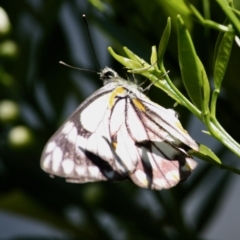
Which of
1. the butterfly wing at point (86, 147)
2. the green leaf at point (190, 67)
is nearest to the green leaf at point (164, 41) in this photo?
the green leaf at point (190, 67)

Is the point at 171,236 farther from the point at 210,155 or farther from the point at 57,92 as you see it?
the point at 210,155

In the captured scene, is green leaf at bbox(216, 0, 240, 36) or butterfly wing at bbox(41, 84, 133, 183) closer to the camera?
green leaf at bbox(216, 0, 240, 36)

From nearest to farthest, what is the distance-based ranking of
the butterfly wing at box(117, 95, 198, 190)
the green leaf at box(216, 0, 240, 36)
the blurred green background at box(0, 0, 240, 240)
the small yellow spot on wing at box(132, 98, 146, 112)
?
the green leaf at box(216, 0, 240, 36)
the butterfly wing at box(117, 95, 198, 190)
the small yellow spot on wing at box(132, 98, 146, 112)
the blurred green background at box(0, 0, 240, 240)

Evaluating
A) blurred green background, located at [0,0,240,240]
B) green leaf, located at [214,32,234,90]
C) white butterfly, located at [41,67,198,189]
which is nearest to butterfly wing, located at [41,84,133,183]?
white butterfly, located at [41,67,198,189]

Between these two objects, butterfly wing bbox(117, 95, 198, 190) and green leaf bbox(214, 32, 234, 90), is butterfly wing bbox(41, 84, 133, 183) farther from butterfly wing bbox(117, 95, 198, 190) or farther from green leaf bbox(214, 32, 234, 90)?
green leaf bbox(214, 32, 234, 90)

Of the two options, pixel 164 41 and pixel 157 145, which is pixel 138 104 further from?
pixel 164 41

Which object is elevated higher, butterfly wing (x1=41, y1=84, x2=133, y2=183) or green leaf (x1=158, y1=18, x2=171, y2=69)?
green leaf (x1=158, y1=18, x2=171, y2=69)

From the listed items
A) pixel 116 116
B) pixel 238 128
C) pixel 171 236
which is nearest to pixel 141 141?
pixel 116 116
